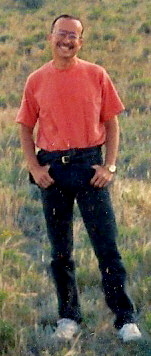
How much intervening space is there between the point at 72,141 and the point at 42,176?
25 cm

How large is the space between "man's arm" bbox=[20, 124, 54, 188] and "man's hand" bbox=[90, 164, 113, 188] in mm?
Result: 238

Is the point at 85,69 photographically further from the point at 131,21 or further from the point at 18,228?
the point at 131,21

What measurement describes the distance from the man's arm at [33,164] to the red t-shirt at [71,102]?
0.11m

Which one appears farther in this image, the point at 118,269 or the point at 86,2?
the point at 86,2

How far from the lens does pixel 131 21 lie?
19.0 metres

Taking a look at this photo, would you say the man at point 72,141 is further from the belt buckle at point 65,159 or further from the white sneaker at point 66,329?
the white sneaker at point 66,329

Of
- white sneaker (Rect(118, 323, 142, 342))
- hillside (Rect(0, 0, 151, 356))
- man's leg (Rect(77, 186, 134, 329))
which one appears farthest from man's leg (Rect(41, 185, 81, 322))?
white sneaker (Rect(118, 323, 142, 342))

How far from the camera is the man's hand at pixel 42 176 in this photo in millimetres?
4117

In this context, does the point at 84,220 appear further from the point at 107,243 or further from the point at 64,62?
the point at 64,62

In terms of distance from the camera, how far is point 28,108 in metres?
4.21

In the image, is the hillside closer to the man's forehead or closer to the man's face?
the man's face

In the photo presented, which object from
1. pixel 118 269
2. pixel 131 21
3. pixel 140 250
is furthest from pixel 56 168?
pixel 131 21

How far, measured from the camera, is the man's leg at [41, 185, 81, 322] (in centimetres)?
420

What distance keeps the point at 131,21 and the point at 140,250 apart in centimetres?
1404
